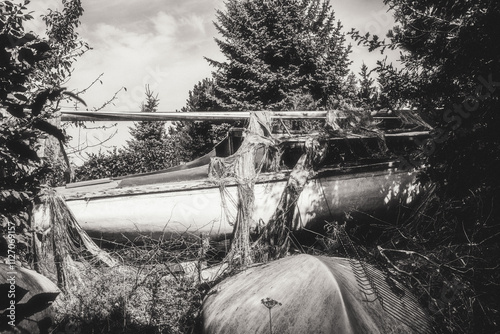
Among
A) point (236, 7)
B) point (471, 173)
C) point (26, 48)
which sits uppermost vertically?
point (236, 7)

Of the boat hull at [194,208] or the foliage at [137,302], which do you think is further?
the boat hull at [194,208]

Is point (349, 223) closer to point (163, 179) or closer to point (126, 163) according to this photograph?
point (163, 179)

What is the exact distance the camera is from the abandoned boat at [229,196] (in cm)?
441

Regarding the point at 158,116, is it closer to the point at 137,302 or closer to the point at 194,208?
the point at 194,208

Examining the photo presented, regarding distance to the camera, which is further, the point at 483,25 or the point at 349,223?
the point at 349,223

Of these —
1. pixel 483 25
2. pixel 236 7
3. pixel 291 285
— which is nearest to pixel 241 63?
pixel 236 7

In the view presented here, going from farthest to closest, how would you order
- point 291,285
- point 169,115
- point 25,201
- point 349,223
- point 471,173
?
point 349,223, point 169,115, point 471,173, point 291,285, point 25,201

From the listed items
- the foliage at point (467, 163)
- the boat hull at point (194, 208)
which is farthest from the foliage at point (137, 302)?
the foliage at point (467, 163)

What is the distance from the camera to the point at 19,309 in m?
1.10

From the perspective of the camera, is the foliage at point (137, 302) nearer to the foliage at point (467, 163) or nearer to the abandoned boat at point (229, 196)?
the abandoned boat at point (229, 196)

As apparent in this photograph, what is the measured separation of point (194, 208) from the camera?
15.0 ft

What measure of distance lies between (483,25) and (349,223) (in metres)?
3.23

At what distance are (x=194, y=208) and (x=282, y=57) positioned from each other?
1446 centimetres

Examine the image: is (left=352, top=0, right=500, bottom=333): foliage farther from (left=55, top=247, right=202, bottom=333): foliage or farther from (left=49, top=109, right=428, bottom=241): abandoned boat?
(left=55, top=247, right=202, bottom=333): foliage
